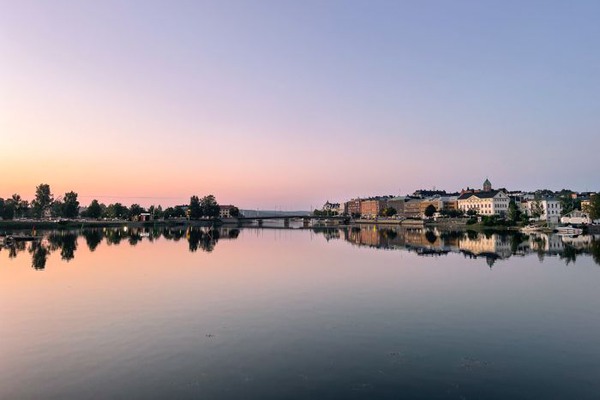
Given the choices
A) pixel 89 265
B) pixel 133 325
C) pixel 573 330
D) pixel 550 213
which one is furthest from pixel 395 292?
pixel 550 213

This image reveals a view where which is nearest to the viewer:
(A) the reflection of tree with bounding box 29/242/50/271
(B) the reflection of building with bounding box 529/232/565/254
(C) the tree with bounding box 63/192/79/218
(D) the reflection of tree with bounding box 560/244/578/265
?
(A) the reflection of tree with bounding box 29/242/50/271

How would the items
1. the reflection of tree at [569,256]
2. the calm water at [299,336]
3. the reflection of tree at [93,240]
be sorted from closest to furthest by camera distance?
the calm water at [299,336] < the reflection of tree at [569,256] < the reflection of tree at [93,240]

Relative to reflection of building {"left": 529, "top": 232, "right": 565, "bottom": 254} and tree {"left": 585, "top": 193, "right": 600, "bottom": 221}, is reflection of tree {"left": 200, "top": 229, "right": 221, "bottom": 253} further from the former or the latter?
tree {"left": 585, "top": 193, "right": 600, "bottom": 221}

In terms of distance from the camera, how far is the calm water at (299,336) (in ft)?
48.3

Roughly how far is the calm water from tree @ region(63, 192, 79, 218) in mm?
156757

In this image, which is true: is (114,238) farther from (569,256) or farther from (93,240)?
(569,256)

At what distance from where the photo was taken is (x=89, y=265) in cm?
4894

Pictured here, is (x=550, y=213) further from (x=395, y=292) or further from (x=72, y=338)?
(x=72, y=338)

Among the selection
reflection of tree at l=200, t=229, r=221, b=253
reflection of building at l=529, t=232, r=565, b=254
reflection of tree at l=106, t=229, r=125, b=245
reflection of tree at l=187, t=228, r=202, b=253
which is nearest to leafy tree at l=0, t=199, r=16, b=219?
reflection of tree at l=106, t=229, r=125, b=245

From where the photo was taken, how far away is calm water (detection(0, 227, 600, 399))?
14.7 metres

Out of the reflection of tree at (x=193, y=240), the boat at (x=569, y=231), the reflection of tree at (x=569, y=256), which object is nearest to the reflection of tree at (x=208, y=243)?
the reflection of tree at (x=193, y=240)

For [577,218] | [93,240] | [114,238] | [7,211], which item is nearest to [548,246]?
[577,218]

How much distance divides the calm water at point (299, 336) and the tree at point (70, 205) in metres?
157

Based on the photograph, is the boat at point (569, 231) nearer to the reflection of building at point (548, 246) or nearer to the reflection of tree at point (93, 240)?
the reflection of building at point (548, 246)
